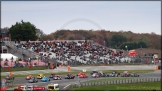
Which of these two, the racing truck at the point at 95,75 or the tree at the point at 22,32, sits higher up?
the tree at the point at 22,32

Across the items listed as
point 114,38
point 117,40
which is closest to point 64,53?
point 114,38

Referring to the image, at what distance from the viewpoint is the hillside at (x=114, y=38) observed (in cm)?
13962

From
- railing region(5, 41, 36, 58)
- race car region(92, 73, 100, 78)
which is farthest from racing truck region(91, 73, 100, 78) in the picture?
railing region(5, 41, 36, 58)

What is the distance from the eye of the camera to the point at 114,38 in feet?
481

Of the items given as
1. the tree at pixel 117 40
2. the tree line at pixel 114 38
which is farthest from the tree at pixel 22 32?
the tree at pixel 117 40

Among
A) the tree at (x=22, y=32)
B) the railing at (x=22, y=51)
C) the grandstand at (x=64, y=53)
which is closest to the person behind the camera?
the grandstand at (x=64, y=53)

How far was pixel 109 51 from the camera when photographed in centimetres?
9038

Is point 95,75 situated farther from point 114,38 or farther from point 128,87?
point 114,38

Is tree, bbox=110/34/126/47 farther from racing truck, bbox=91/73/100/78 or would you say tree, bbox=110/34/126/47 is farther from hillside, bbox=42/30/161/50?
racing truck, bbox=91/73/100/78

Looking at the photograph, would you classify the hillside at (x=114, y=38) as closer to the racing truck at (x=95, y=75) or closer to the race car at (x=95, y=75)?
the racing truck at (x=95, y=75)

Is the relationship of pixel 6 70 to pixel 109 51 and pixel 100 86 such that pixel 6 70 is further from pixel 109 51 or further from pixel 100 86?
pixel 109 51

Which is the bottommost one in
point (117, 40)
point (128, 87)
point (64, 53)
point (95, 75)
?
point (128, 87)

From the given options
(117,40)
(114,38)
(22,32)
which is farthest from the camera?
(117,40)

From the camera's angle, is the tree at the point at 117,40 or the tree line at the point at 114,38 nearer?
the tree line at the point at 114,38
